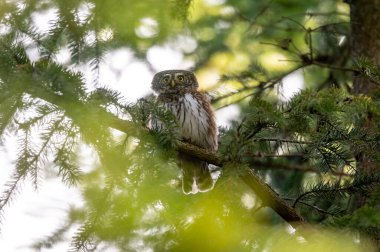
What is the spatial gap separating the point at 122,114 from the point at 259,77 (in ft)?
6.85

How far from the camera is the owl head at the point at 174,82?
5215mm

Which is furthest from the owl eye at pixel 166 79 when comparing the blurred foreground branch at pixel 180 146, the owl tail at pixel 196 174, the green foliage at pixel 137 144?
the blurred foreground branch at pixel 180 146

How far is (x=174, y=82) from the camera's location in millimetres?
5234

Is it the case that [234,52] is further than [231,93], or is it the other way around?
[234,52]

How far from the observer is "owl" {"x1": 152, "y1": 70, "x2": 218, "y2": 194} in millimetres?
4766

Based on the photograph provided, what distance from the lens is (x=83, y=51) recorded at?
3291 millimetres

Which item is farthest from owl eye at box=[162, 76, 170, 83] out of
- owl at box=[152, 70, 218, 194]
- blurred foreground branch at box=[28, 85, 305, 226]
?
blurred foreground branch at box=[28, 85, 305, 226]

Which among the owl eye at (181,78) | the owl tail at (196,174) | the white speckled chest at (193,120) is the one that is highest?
the owl eye at (181,78)

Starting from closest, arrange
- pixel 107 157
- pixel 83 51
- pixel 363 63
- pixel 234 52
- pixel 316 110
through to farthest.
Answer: pixel 107 157 < pixel 316 110 < pixel 363 63 < pixel 83 51 < pixel 234 52

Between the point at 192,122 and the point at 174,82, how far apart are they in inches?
23.4

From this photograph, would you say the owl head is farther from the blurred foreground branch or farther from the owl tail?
the blurred foreground branch

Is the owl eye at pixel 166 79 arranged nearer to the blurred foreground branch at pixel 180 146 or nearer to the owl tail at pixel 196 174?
the owl tail at pixel 196 174

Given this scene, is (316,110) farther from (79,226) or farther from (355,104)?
(79,226)

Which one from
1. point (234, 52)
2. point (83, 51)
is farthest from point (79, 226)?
point (234, 52)
